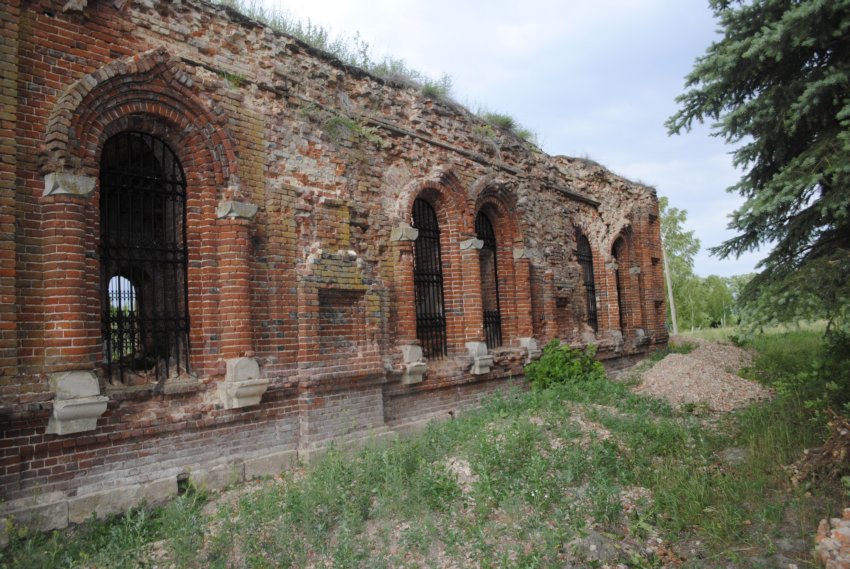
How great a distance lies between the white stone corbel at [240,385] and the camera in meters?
6.07

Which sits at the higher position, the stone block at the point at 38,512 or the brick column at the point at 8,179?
the brick column at the point at 8,179

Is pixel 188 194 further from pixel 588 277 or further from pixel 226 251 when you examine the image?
pixel 588 277

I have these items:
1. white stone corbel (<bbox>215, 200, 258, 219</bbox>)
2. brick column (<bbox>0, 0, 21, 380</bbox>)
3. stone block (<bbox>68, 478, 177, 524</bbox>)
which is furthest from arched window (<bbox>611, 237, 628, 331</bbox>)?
brick column (<bbox>0, 0, 21, 380</bbox>)

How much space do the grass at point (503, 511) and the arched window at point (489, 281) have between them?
3823 mm

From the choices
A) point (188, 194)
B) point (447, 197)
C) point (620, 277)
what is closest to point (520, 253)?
point (447, 197)

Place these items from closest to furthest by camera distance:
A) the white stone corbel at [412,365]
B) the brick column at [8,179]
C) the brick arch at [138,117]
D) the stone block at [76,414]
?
the brick column at [8,179], the stone block at [76,414], the brick arch at [138,117], the white stone corbel at [412,365]

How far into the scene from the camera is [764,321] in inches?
227

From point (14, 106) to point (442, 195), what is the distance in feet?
20.2

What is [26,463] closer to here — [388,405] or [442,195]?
[388,405]

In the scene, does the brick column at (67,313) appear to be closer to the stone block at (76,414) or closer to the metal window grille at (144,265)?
the stone block at (76,414)

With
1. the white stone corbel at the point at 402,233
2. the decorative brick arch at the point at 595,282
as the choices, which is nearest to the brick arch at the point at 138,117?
the white stone corbel at the point at 402,233

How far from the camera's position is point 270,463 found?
639 cm

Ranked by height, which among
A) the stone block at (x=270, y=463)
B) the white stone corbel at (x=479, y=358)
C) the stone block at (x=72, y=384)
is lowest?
the stone block at (x=270, y=463)

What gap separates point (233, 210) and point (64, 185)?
5.44 ft
